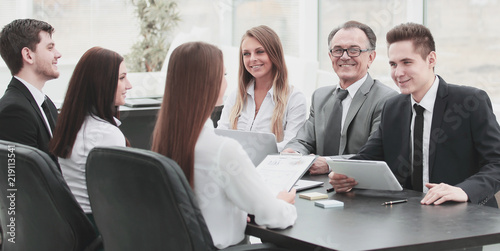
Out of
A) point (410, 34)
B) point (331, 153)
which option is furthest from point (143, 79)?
point (410, 34)

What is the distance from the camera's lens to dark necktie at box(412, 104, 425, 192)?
2.72 metres

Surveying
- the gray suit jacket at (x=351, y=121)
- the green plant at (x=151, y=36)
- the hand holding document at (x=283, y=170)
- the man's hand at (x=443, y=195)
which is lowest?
the man's hand at (x=443, y=195)

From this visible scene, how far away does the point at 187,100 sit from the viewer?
2.02 m

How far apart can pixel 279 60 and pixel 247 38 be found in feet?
0.82

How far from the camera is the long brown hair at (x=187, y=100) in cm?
201

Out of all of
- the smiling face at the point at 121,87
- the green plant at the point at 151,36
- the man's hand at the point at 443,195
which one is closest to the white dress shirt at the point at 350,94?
the man's hand at the point at 443,195

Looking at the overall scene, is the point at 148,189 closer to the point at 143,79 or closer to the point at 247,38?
the point at 247,38

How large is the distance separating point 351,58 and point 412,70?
79cm

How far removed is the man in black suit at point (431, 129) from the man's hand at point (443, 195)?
0.13 metres

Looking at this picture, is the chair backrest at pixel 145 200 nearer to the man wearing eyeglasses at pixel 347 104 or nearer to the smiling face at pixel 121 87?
the smiling face at pixel 121 87

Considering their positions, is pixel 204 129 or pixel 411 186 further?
pixel 411 186

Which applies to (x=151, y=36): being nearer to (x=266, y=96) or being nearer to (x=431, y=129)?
(x=266, y=96)

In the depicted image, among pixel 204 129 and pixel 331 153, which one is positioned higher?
pixel 204 129

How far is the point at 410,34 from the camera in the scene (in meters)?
2.74
